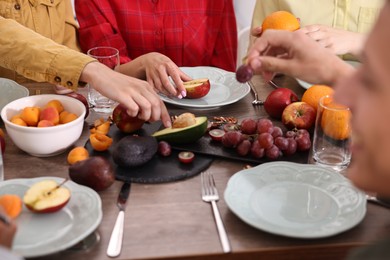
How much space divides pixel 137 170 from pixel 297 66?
0.42 meters

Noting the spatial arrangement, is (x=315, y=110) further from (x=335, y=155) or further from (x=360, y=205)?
(x=360, y=205)

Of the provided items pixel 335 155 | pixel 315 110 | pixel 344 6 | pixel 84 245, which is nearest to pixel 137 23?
pixel 344 6

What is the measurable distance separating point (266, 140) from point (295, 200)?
7.4 inches

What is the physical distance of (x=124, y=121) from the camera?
133 centimetres

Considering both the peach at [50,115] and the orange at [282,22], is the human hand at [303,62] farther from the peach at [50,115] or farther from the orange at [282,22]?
the peach at [50,115]

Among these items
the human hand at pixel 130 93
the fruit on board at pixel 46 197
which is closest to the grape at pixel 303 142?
the human hand at pixel 130 93

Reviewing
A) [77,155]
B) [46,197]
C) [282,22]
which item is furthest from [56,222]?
[282,22]

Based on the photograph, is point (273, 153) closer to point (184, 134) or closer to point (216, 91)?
point (184, 134)

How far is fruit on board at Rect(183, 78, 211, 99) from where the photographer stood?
5.01 feet

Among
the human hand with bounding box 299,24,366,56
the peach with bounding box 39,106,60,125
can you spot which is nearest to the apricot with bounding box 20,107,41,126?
the peach with bounding box 39,106,60,125

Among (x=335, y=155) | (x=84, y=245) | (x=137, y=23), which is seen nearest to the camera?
(x=84, y=245)

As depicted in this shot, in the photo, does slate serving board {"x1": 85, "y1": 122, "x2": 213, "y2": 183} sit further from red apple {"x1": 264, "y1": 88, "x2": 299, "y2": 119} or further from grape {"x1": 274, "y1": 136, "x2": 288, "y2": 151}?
red apple {"x1": 264, "y1": 88, "x2": 299, "y2": 119}

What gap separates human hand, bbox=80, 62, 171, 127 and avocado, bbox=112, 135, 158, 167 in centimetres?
11

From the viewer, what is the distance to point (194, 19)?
2.20 meters
